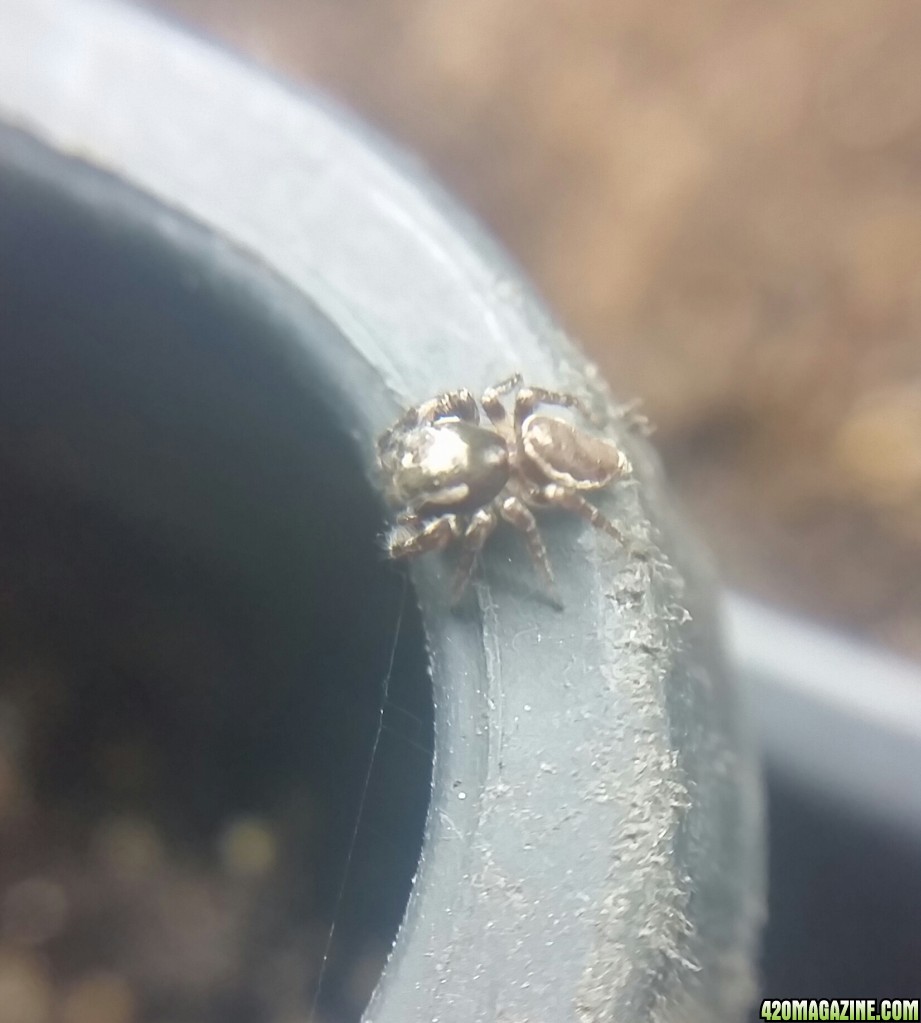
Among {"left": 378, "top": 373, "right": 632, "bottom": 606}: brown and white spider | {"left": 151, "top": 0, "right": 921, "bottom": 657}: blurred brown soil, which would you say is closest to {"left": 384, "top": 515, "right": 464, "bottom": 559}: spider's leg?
{"left": 378, "top": 373, "right": 632, "bottom": 606}: brown and white spider

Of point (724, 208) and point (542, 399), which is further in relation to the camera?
point (724, 208)

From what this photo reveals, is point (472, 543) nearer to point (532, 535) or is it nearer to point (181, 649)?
point (532, 535)

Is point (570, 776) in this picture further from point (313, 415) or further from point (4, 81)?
point (4, 81)

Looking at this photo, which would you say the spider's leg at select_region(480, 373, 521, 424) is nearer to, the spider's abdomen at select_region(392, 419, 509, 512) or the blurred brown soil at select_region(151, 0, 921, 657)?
the spider's abdomen at select_region(392, 419, 509, 512)

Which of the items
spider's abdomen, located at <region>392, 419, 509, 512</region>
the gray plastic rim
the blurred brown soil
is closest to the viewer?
the gray plastic rim

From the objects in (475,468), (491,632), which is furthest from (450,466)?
(491,632)

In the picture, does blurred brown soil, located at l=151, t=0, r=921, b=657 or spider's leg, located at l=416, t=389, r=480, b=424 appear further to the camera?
blurred brown soil, located at l=151, t=0, r=921, b=657

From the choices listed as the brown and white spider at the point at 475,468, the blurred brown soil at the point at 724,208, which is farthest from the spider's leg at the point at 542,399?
the blurred brown soil at the point at 724,208

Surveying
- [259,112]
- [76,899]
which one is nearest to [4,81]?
[259,112]
